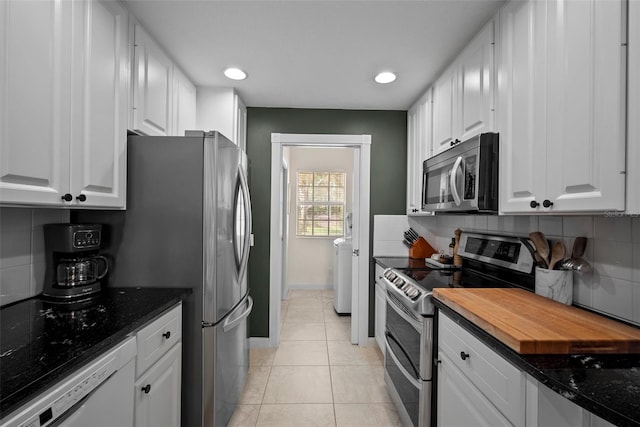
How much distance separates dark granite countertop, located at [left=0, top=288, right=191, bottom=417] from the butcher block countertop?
4.31 feet

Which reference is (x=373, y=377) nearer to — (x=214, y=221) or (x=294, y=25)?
(x=214, y=221)

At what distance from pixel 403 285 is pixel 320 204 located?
11.9 feet

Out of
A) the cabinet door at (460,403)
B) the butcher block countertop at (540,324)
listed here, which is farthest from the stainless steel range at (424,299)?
the butcher block countertop at (540,324)

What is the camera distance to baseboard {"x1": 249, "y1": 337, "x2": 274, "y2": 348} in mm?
3064

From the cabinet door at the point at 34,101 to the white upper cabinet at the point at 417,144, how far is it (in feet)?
7.49

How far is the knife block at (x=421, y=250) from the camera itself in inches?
115

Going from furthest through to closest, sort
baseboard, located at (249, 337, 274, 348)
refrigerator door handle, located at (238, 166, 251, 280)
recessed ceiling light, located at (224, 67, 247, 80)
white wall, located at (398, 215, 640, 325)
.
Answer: baseboard, located at (249, 337, 274, 348)
recessed ceiling light, located at (224, 67, 247, 80)
refrigerator door handle, located at (238, 166, 251, 280)
white wall, located at (398, 215, 640, 325)

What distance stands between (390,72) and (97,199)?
6.68ft

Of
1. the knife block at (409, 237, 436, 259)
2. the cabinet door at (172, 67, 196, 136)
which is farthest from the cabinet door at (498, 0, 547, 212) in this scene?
the cabinet door at (172, 67, 196, 136)

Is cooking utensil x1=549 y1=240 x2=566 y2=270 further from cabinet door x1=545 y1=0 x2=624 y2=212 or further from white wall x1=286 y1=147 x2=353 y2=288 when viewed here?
white wall x1=286 y1=147 x2=353 y2=288

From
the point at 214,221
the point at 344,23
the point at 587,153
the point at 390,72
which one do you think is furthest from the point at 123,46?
the point at 587,153

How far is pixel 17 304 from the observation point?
1355 millimetres

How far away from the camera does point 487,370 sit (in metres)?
1.11

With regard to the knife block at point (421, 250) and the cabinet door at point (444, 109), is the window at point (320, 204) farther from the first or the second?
the cabinet door at point (444, 109)
